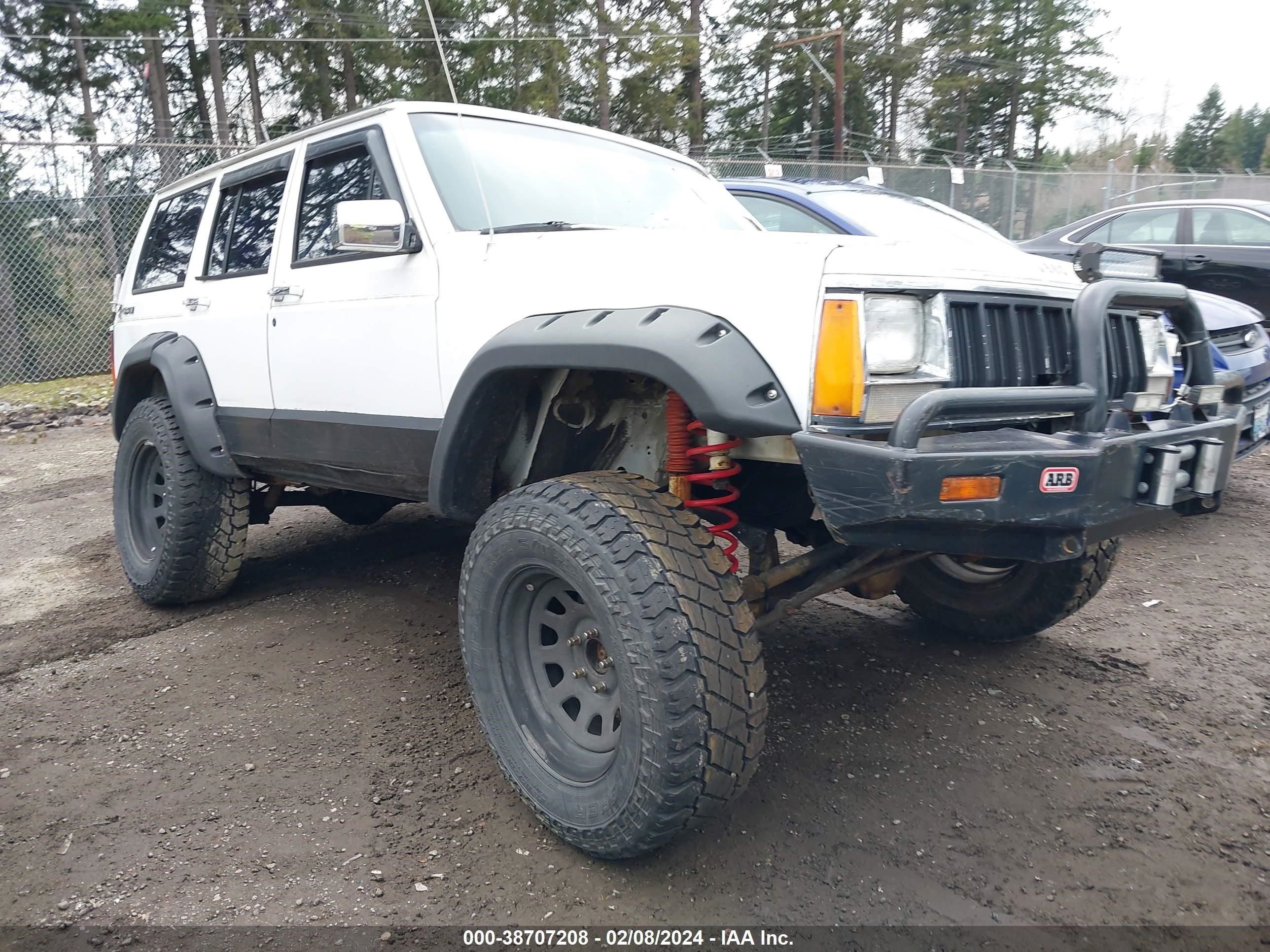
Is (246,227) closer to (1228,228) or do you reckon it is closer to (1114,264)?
(1114,264)

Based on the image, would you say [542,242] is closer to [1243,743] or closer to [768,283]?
[768,283]

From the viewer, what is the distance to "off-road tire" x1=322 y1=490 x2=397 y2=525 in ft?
16.1

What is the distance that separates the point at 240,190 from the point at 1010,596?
12.1 ft

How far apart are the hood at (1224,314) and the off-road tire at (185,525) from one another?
15.8 feet

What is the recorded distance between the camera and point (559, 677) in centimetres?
267

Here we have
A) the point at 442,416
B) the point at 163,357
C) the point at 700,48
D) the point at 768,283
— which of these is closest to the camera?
the point at 768,283

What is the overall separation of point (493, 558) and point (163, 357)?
256 cm

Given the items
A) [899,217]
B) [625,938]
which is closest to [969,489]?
[625,938]

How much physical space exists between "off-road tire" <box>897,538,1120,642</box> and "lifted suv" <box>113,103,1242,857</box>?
11 mm

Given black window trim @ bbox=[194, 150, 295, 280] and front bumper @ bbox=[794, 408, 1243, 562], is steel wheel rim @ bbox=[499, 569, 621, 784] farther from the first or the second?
black window trim @ bbox=[194, 150, 295, 280]

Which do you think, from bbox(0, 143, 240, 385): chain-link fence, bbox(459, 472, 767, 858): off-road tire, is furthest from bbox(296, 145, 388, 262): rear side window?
bbox(0, 143, 240, 385): chain-link fence

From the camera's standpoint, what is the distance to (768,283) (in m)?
2.12

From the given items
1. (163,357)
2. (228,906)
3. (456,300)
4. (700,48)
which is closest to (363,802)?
(228,906)

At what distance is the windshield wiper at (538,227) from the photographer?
292cm
